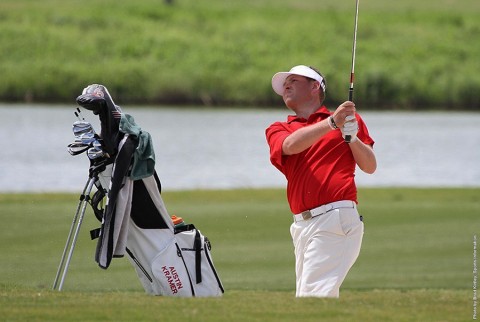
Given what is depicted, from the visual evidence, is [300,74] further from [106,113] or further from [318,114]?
[106,113]

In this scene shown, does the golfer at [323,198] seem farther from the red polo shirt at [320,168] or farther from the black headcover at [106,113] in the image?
the black headcover at [106,113]

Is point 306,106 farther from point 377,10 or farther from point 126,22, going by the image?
point 377,10

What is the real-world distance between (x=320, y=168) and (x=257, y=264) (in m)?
4.25

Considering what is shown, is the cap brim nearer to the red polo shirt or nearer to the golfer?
the golfer

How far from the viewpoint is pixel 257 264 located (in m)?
11.9

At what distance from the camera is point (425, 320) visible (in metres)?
6.93

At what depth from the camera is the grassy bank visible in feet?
172

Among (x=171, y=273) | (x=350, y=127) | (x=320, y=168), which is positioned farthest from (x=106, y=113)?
(x=350, y=127)

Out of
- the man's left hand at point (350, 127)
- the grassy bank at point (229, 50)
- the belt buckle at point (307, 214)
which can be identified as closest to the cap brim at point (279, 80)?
the man's left hand at point (350, 127)

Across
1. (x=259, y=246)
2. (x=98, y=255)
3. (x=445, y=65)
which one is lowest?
(x=445, y=65)

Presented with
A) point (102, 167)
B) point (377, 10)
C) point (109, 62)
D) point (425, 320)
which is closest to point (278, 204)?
point (102, 167)

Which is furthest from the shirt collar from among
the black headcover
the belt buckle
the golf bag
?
the black headcover

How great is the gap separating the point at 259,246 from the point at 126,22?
5063 cm

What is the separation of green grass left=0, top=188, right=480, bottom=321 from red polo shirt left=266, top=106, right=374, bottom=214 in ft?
2.06
